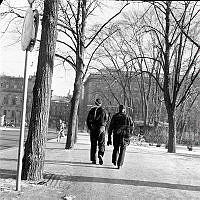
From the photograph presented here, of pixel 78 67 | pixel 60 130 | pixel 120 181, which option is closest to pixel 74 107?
pixel 78 67

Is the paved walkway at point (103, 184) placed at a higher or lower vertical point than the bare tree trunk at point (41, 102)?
lower

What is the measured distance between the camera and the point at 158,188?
23.0ft

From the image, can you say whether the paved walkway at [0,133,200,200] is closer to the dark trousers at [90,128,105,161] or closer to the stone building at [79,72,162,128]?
the dark trousers at [90,128,105,161]

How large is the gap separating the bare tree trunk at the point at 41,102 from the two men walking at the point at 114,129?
3.14 meters

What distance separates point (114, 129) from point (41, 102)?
11.0 ft

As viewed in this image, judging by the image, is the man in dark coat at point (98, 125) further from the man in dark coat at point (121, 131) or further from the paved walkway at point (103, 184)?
the paved walkway at point (103, 184)

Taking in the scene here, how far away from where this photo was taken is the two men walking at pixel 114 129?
9805mm

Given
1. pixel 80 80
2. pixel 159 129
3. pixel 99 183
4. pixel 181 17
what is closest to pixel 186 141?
pixel 159 129

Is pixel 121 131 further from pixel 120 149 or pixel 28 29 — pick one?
pixel 28 29

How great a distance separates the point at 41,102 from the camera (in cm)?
709

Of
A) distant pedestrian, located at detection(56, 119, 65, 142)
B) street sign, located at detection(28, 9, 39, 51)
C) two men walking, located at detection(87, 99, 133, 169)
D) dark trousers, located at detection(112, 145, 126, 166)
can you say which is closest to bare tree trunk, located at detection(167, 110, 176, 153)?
distant pedestrian, located at detection(56, 119, 65, 142)

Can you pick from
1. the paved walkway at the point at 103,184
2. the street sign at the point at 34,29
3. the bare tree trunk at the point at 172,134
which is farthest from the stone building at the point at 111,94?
the street sign at the point at 34,29

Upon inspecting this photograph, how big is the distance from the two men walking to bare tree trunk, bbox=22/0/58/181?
3139mm

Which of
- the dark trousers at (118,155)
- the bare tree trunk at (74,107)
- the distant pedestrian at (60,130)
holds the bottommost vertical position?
the dark trousers at (118,155)
